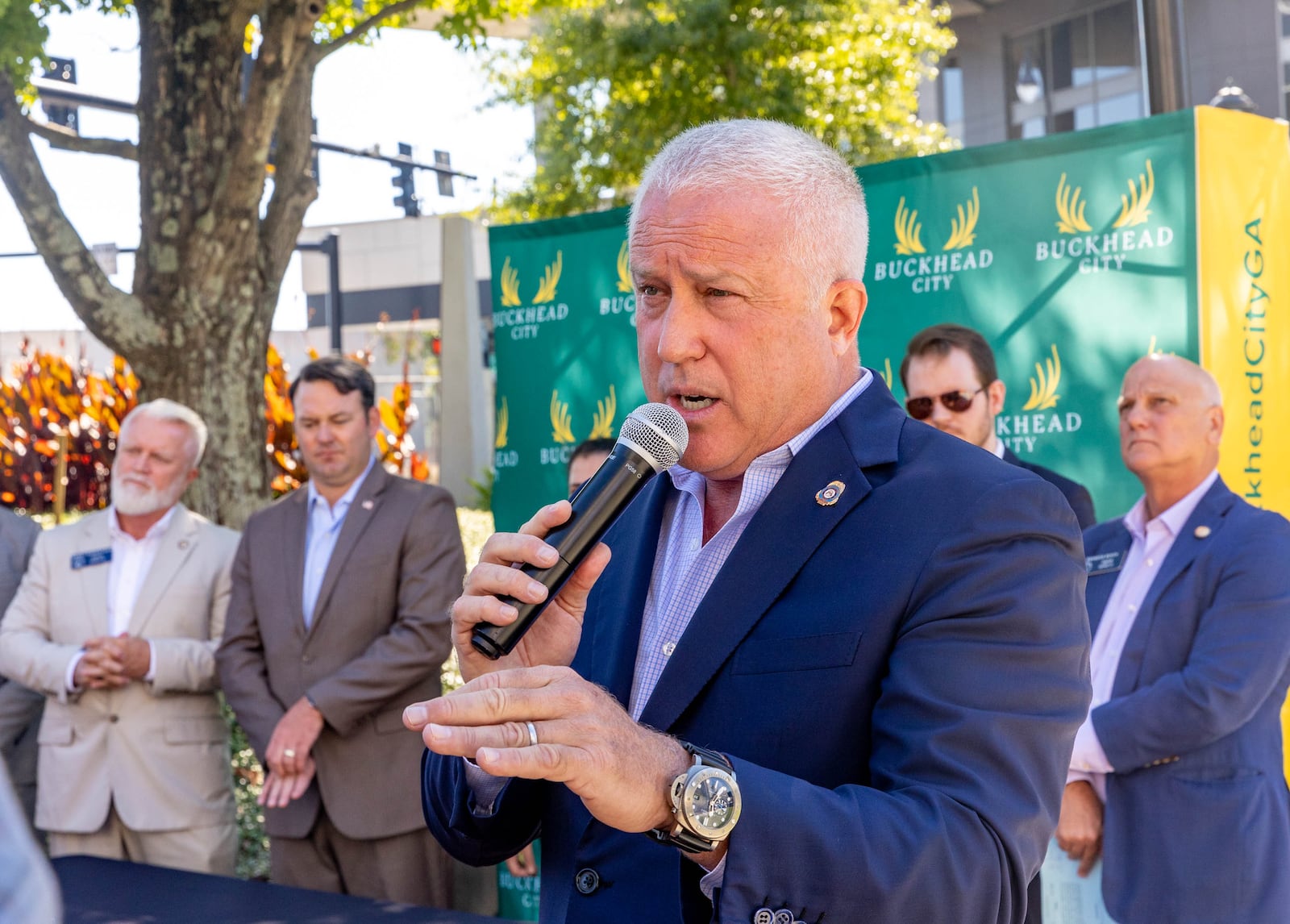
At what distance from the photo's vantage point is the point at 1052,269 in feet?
16.2

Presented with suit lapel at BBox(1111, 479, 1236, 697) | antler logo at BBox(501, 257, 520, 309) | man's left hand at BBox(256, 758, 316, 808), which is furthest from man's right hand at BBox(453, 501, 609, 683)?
antler logo at BBox(501, 257, 520, 309)

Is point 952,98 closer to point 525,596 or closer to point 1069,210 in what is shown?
point 1069,210

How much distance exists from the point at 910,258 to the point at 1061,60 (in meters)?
16.1

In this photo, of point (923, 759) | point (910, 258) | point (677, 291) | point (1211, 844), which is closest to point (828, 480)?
point (677, 291)

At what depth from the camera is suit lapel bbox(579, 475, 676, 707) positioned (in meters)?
1.84

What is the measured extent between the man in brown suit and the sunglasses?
186cm

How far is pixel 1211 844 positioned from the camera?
136 inches

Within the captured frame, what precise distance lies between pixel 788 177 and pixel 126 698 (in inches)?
158

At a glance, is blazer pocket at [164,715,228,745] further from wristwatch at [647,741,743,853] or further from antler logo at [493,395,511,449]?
wristwatch at [647,741,743,853]

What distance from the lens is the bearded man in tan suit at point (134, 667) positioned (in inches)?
186

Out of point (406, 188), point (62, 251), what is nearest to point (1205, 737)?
point (62, 251)

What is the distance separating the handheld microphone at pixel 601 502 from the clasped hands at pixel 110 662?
3.54 m

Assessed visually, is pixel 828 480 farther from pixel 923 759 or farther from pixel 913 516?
pixel 923 759

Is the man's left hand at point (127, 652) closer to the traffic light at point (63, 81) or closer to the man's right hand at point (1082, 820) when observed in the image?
the man's right hand at point (1082, 820)
